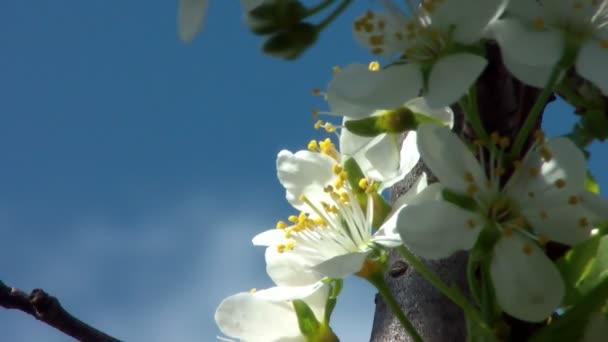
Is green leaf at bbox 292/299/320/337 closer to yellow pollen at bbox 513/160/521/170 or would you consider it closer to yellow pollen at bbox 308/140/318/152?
yellow pollen at bbox 308/140/318/152

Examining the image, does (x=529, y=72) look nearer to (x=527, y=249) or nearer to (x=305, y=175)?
(x=527, y=249)

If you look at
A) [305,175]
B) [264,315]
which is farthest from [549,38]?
[264,315]

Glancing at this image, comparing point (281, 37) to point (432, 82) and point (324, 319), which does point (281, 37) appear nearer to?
point (432, 82)

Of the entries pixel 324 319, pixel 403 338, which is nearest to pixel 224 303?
pixel 324 319

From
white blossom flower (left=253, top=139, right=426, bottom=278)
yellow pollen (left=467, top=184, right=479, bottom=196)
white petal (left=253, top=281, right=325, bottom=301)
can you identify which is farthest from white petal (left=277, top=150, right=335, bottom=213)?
yellow pollen (left=467, top=184, right=479, bottom=196)

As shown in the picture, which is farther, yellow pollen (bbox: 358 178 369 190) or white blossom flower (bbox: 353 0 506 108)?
yellow pollen (bbox: 358 178 369 190)

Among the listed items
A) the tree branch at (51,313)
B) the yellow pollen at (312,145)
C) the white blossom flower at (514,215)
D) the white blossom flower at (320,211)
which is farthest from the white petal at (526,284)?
the tree branch at (51,313)
